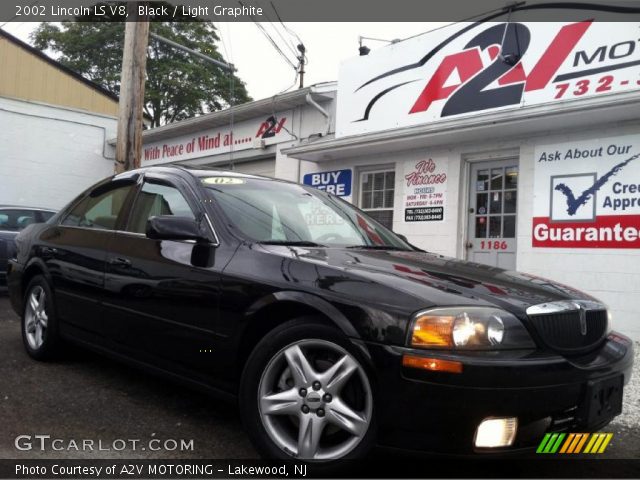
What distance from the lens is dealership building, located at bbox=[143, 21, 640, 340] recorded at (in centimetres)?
680

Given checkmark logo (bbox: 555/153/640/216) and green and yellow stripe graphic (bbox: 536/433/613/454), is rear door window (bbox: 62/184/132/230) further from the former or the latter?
checkmark logo (bbox: 555/153/640/216)

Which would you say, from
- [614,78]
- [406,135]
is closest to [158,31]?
[406,135]

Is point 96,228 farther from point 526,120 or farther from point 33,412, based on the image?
point 526,120

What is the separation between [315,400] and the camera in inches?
105

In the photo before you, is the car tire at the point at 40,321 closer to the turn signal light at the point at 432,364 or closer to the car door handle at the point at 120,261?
the car door handle at the point at 120,261

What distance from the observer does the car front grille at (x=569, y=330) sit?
2.62 metres

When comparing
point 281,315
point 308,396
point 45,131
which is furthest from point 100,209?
point 45,131

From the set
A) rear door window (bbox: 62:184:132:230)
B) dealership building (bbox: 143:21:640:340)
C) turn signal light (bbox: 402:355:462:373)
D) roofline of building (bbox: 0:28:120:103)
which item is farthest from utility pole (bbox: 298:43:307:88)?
turn signal light (bbox: 402:355:462:373)

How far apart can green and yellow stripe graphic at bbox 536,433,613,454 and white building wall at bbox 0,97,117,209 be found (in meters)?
16.7

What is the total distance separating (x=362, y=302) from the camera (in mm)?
2623

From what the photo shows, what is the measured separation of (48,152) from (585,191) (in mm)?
14658

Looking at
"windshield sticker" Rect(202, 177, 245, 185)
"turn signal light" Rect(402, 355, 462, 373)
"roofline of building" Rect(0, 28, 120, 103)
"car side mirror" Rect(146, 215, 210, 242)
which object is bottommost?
"turn signal light" Rect(402, 355, 462, 373)

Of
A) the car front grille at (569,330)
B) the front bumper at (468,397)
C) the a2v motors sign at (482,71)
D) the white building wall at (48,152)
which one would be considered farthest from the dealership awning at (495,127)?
the white building wall at (48,152)

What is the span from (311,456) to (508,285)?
4.05 feet
